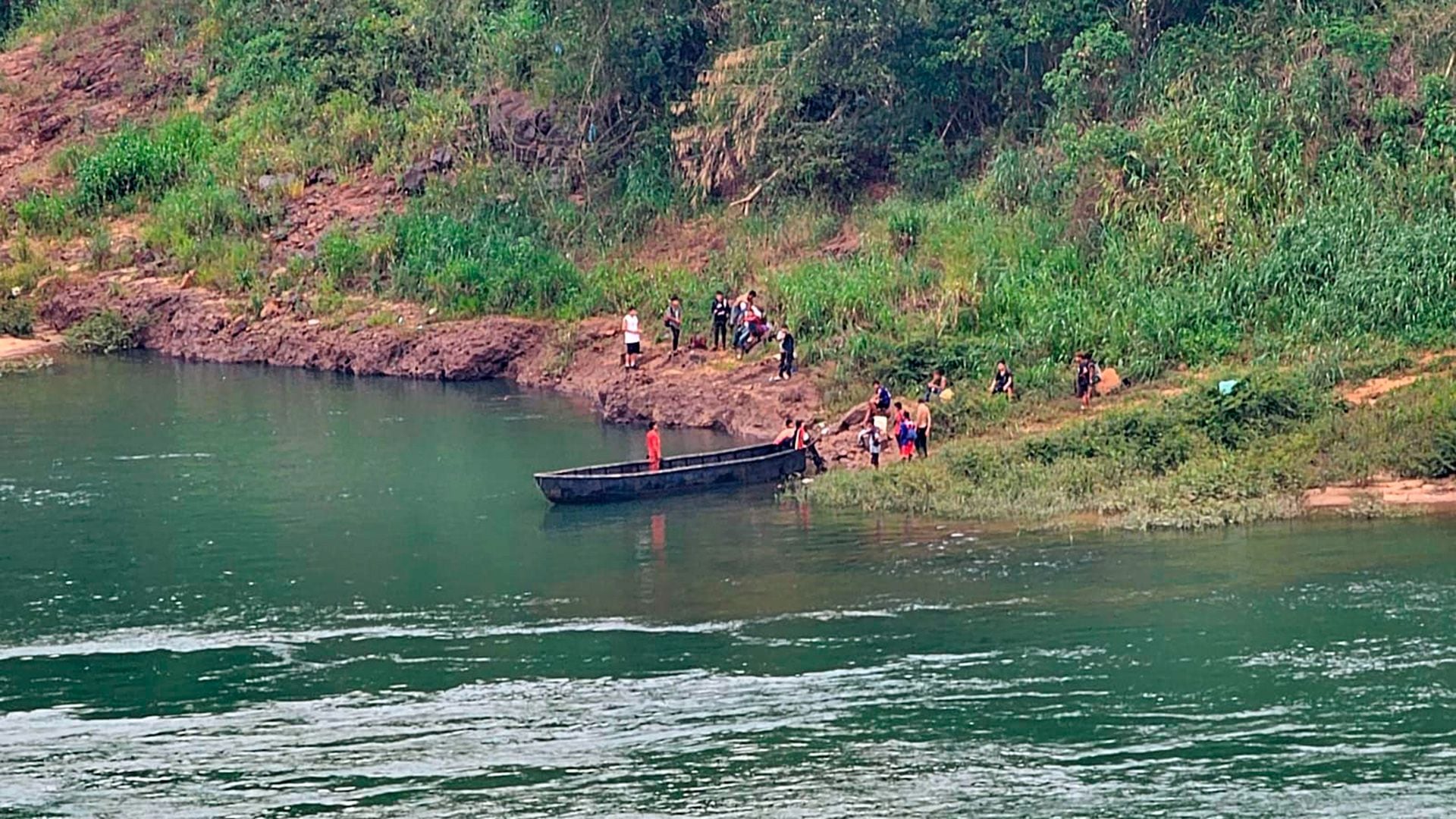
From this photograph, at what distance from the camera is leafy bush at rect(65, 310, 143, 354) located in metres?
42.1

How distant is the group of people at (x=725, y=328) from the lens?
34438mm

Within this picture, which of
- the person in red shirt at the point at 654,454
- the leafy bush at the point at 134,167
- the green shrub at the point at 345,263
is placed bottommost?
the person in red shirt at the point at 654,454

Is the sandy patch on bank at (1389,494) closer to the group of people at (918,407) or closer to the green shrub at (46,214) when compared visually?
the group of people at (918,407)

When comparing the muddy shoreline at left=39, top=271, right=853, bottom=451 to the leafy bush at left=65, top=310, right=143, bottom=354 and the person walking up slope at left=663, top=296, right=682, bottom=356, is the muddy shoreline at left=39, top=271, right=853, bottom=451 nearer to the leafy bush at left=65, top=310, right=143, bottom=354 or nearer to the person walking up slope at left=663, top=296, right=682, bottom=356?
the leafy bush at left=65, top=310, right=143, bottom=354

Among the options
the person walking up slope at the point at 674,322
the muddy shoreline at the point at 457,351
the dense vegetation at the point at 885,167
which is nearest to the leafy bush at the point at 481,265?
the dense vegetation at the point at 885,167

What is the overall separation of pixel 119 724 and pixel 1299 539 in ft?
41.4

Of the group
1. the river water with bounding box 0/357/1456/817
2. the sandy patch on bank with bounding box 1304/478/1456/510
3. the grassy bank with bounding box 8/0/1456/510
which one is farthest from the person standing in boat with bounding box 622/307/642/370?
the sandy patch on bank with bounding box 1304/478/1456/510

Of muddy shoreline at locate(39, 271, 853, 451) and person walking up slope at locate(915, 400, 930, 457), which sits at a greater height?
muddy shoreline at locate(39, 271, 853, 451)

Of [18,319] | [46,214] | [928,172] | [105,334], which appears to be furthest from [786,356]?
[46,214]

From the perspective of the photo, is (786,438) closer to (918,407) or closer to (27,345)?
(918,407)

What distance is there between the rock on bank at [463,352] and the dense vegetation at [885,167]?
0.79m

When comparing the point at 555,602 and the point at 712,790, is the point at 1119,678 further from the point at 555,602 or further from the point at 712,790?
the point at 555,602

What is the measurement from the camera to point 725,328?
34.9 meters

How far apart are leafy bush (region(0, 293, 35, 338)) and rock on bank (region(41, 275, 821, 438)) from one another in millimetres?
324
